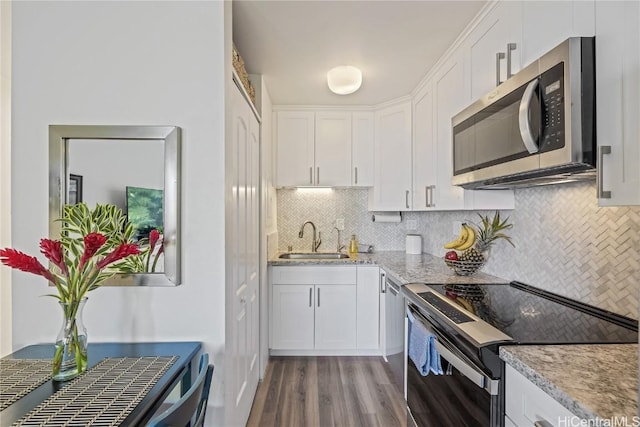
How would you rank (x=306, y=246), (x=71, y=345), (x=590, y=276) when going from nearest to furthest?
(x=71, y=345)
(x=590, y=276)
(x=306, y=246)

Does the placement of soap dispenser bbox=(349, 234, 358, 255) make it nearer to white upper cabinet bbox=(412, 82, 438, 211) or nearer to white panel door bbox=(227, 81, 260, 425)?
white upper cabinet bbox=(412, 82, 438, 211)

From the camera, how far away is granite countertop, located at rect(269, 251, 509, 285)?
2156 mm

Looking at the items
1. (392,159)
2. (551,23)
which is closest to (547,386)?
(551,23)

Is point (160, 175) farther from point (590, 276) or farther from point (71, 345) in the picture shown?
point (590, 276)

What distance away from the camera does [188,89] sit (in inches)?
61.9

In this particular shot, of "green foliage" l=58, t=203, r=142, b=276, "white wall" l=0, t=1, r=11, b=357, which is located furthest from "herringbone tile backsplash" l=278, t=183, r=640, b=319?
"white wall" l=0, t=1, r=11, b=357

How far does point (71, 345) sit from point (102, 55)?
1.24 m

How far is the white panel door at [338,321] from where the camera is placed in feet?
10.2

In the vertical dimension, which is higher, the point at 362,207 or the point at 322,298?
the point at 362,207

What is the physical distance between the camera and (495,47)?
171 cm

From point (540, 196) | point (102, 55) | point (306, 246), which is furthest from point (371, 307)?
point (102, 55)

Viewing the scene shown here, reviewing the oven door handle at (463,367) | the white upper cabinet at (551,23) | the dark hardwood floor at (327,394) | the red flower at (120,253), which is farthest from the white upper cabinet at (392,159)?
the red flower at (120,253)

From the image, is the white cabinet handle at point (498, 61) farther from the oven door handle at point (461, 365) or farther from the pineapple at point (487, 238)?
the oven door handle at point (461, 365)

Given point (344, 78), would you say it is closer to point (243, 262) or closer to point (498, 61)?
point (498, 61)
